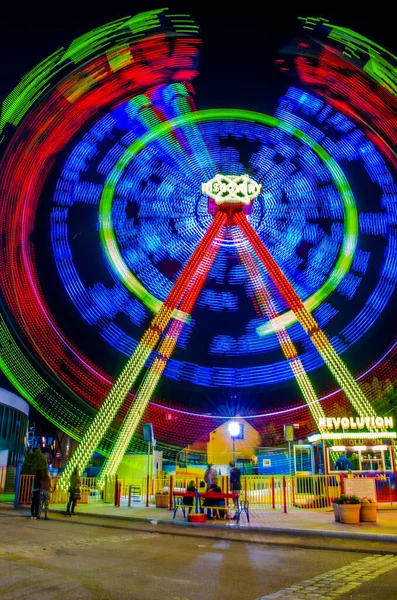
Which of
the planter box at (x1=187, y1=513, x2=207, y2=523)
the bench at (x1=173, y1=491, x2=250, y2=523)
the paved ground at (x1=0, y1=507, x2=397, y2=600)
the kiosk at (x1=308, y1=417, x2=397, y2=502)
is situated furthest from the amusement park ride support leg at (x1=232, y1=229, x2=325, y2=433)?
the paved ground at (x1=0, y1=507, x2=397, y2=600)

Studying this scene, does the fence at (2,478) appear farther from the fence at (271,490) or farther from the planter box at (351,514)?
the planter box at (351,514)

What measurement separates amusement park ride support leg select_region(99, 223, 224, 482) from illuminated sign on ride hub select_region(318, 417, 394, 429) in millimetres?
6475

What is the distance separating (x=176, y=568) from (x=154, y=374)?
12.7 metres

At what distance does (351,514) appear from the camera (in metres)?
12.5

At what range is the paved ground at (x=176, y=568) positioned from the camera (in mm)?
5785

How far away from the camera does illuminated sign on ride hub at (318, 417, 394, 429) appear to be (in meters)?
20.7

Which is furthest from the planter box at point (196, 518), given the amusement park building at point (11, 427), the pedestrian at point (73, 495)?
the amusement park building at point (11, 427)

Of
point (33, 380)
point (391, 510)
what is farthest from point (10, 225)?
point (391, 510)

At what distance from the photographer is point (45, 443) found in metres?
69.5

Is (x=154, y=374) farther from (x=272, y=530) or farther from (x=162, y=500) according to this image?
(x=272, y=530)

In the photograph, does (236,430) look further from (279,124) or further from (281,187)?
(279,124)

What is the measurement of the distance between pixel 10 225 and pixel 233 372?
12.2 m

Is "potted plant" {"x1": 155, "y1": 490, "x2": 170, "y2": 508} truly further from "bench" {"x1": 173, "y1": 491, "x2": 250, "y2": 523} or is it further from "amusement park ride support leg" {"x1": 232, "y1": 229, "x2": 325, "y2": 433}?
"amusement park ride support leg" {"x1": 232, "y1": 229, "x2": 325, "y2": 433}

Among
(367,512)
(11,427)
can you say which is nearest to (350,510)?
(367,512)
